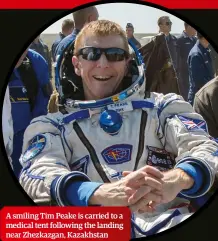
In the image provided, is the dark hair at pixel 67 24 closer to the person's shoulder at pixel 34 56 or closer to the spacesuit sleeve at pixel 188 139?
the person's shoulder at pixel 34 56

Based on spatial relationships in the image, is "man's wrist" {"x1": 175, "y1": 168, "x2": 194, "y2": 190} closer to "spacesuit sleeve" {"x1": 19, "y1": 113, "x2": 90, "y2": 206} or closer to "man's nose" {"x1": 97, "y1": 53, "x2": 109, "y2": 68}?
"spacesuit sleeve" {"x1": 19, "y1": 113, "x2": 90, "y2": 206}

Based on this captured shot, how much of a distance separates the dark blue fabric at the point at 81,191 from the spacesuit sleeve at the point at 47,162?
2cm

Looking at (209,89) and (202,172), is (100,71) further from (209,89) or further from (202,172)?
(202,172)

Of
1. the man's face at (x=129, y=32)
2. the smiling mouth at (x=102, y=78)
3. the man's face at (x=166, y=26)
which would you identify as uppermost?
the man's face at (x=166, y=26)

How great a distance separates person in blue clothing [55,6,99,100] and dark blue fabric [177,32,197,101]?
37cm

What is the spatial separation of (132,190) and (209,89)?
549 millimetres

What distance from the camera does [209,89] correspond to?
2275 mm

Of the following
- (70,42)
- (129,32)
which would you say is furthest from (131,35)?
(70,42)

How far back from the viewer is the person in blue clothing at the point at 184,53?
2242 mm

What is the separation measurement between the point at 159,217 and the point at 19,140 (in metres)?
0.66
